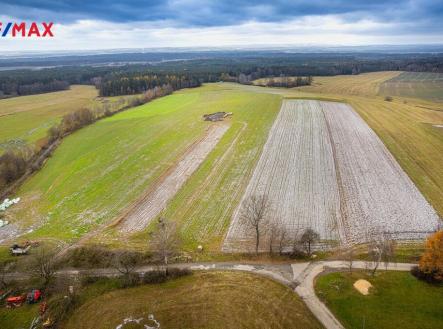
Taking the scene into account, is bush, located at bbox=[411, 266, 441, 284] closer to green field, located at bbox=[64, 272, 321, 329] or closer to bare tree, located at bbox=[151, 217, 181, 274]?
green field, located at bbox=[64, 272, 321, 329]

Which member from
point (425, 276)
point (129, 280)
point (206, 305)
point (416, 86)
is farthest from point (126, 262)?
point (416, 86)

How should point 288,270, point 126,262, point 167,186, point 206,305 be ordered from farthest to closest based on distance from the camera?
point 167,186, point 126,262, point 288,270, point 206,305

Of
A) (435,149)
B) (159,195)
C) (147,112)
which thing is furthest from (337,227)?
(147,112)

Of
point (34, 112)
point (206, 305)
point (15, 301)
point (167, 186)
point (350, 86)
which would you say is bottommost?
point (15, 301)

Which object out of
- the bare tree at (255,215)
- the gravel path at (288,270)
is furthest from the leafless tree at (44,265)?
the bare tree at (255,215)

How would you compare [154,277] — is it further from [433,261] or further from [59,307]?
[433,261]

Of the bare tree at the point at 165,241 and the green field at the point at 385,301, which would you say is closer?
the green field at the point at 385,301

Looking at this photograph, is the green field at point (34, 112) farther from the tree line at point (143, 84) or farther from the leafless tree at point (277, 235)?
the leafless tree at point (277, 235)
